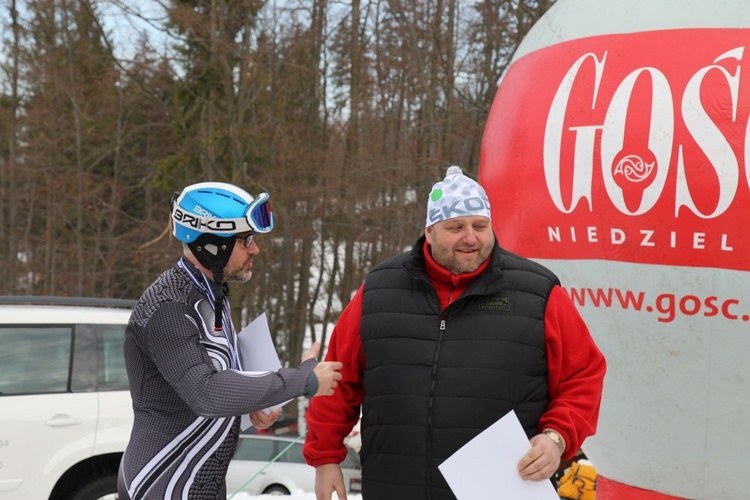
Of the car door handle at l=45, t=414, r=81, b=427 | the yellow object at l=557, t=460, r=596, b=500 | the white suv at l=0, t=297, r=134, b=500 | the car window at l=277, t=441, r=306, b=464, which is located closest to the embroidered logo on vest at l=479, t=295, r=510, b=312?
the white suv at l=0, t=297, r=134, b=500

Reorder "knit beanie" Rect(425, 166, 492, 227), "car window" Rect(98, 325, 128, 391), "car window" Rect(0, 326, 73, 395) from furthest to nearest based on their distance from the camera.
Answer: "car window" Rect(98, 325, 128, 391)
"car window" Rect(0, 326, 73, 395)
"knit beanie" Rect(425, 166, 492, 227)

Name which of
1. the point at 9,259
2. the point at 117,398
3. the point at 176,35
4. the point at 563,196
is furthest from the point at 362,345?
the point at 9,259

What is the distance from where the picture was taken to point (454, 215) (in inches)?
117

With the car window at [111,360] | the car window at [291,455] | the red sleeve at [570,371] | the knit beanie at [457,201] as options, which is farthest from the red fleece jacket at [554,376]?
the car window at [291,455]

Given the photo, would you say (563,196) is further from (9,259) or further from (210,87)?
(9,259)

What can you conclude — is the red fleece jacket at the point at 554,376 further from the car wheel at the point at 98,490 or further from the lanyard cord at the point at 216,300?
the car wheel at the point at 98,490

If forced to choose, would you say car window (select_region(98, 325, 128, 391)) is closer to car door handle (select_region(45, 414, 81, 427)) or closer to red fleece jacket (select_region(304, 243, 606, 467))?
car door handle (select_region(45, 414, 81, 427))

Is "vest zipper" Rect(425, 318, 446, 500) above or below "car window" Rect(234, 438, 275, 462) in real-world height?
above

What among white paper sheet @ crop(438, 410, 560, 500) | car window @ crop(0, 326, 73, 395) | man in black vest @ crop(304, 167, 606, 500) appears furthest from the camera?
car window @ crop(0, 326, 73, 395)

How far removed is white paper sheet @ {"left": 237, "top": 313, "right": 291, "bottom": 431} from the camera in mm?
3154

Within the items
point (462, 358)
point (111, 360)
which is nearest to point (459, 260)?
→ point (462, 358)

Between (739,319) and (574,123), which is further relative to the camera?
(574,123)

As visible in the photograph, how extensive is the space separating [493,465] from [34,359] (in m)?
4.45

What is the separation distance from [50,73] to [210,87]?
5.50 m
